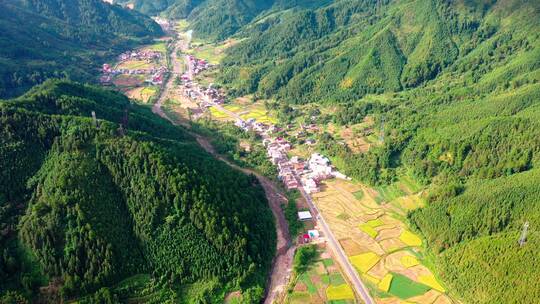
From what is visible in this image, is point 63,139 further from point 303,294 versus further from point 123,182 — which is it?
point 303,294

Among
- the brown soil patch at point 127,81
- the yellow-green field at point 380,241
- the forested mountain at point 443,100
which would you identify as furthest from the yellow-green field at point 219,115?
the yellow-green field at point 380,241

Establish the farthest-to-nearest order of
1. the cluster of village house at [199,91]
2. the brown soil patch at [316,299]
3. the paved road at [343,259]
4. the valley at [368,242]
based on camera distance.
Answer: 1. the cluster of village house at [199,91]
2. the valley at [368,242]
3. the paved road at [343,259]
4. the brown soil patch at [316,299]

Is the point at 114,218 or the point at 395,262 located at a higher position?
the point at 114,218

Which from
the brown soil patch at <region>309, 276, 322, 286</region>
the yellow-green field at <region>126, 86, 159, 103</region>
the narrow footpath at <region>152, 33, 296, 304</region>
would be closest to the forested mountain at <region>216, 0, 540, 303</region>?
the narrow footpath at <region>152, 33, 296, 304</region>

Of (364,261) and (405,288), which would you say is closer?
(405,288)

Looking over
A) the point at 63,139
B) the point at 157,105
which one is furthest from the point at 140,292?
the point at 157,105

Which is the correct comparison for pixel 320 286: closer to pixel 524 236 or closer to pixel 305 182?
pixel 305 182

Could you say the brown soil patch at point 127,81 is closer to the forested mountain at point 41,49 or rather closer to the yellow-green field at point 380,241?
the forested mountain at point 41,49

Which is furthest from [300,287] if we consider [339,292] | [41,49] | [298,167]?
[41,49]
